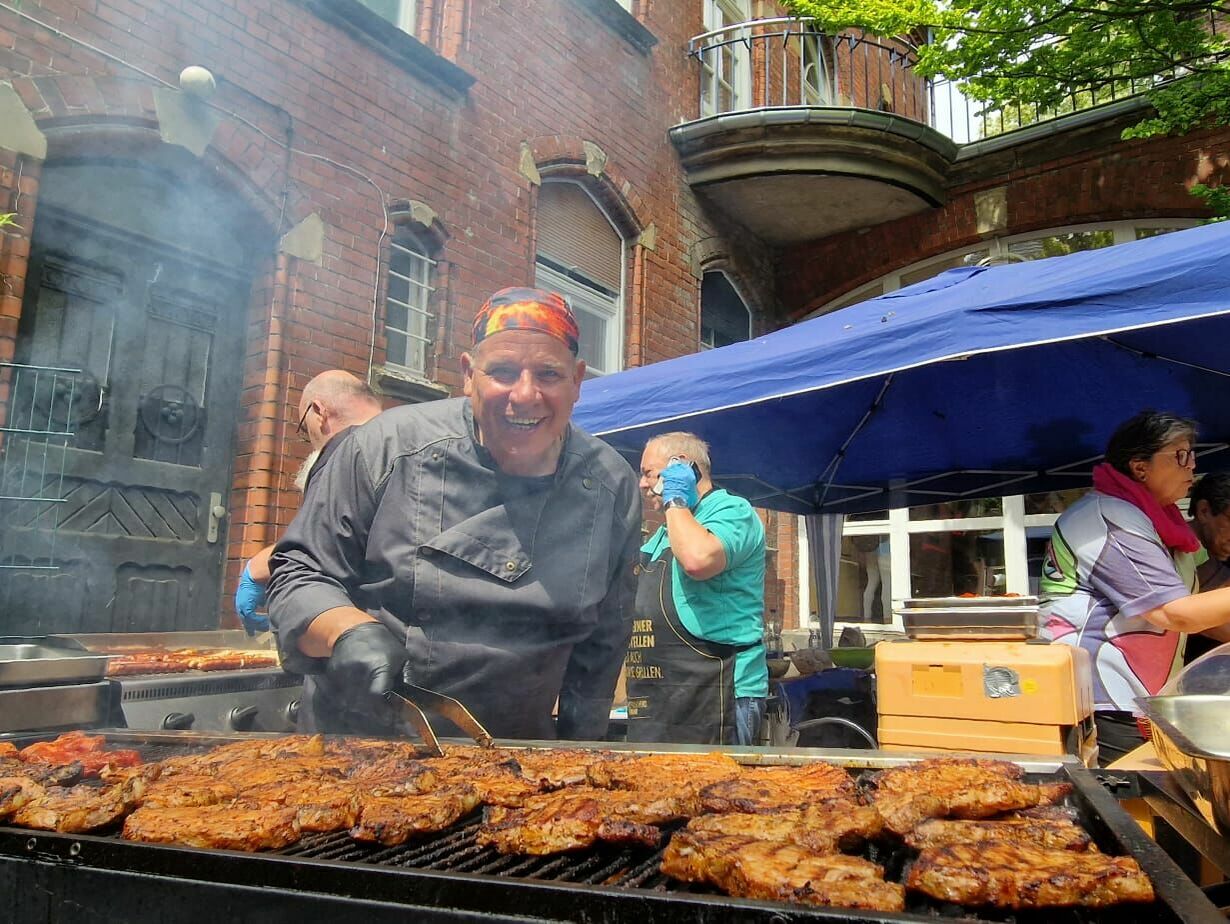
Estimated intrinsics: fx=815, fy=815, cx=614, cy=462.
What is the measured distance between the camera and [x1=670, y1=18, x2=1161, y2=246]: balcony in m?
9.30

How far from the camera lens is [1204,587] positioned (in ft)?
13.8

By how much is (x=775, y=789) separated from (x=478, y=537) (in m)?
1.14

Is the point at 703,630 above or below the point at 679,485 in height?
below

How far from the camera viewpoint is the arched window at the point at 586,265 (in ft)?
26.8

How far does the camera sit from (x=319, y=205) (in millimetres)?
5848

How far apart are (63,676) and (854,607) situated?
9226mm

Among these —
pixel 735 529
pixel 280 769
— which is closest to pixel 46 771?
pixel 280 769

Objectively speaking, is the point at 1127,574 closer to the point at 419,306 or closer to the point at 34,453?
the point at 34,453

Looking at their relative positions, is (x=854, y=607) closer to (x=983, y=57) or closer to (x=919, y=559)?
(x=919, y=559)

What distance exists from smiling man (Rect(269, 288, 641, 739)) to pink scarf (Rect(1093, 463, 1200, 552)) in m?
2.23

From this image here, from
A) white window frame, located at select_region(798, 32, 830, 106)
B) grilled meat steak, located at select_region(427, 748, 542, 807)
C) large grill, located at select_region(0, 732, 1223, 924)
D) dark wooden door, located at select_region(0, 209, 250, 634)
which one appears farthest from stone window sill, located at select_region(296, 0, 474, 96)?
white window frame, located at select_region(798, 32, 830, 106)

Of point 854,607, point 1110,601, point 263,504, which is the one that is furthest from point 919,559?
point 263,504

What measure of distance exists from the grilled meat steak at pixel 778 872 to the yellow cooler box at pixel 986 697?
196cm

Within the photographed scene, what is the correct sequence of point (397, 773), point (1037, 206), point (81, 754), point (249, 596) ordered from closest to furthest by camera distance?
point (397, 773)
point (81, 754)
point (249, 596)
point (1037, 206)
